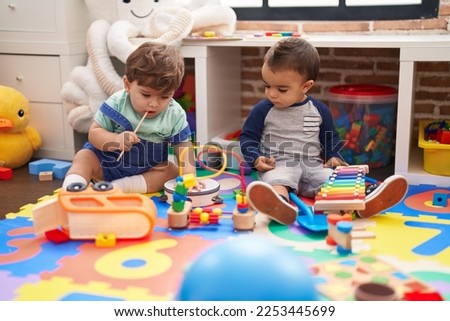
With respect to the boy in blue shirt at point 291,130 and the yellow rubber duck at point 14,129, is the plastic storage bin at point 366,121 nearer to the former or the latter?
the boy in blue shirt at point 291,130

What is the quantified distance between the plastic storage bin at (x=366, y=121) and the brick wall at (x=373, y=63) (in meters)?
0.16

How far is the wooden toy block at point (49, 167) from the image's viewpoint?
6.07 feet

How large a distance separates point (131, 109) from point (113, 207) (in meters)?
0.44

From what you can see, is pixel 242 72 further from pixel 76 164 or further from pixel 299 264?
pixel 299 264

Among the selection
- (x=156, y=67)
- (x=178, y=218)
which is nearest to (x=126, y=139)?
(x=156, y=67)

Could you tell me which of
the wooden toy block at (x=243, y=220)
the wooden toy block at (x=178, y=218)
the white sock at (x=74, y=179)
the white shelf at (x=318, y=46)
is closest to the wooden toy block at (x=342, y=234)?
the wooden toy block at (x=243, y=220)

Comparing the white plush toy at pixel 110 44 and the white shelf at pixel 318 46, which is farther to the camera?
the white plush toy at pixel 110 44

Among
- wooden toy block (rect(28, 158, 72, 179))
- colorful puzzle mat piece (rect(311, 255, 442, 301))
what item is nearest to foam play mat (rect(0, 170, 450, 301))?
colorful puzzle mat piece (rect(311, 255, 442, 301))

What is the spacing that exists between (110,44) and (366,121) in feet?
2.93

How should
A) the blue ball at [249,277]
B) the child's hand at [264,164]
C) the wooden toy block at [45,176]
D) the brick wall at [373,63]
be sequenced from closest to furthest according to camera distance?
the blue ball at [249,277] < the child's hand at [264,164] < the wooden toy block at [45,176] < the brick wall at [373,63]

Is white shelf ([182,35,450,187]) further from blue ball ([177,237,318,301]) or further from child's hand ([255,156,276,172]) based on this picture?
blue ball ([177,237,318,301])

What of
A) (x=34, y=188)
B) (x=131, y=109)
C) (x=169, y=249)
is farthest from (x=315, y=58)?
(x=34, y=188)

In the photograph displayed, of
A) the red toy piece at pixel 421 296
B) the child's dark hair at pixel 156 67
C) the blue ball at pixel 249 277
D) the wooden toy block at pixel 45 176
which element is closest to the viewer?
the blue ball at pixel 249 277

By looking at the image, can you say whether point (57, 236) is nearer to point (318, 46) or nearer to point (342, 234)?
point (342, 234)
